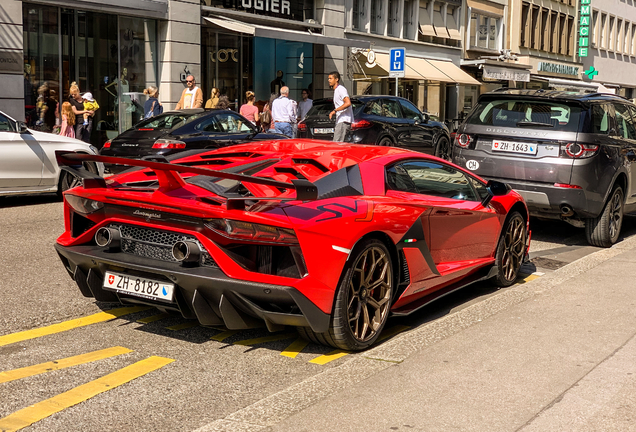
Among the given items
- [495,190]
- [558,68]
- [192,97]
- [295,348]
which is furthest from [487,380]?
[558,68]

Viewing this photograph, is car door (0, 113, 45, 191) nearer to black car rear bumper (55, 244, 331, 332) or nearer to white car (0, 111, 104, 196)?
white car (0, 111, 104, 196)

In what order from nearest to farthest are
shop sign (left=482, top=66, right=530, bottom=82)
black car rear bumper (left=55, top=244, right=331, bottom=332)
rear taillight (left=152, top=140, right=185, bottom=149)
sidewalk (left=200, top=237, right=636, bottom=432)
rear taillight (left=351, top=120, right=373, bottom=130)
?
sidewalk (left=200, top=237, right=636, bottom=432)
black car rear bumper (left=55, top=244, right=331, bottom=332)
rear taillight (left=152, top=140, right=185, bottom=149)
rear taillight (left=351, top=120, right=373, bottom=130)
shop sign (left=482, top=66, right=530, bottom=82)

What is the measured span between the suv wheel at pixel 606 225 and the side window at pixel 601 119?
729 mm

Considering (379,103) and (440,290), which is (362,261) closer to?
(440,290)

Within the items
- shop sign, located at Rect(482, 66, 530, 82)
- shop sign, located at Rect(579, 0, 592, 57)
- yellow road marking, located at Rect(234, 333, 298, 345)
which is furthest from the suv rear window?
shop sign, located at Rect(579, 0, 592, 57)

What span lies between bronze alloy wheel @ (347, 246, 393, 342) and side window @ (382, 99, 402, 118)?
1403 cm

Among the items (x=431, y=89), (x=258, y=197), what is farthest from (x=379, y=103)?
(x=431, y=89)

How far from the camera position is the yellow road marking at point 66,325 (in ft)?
17.2

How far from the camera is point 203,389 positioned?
439 cm

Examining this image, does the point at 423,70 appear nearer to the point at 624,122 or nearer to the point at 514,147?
the point at 624,122

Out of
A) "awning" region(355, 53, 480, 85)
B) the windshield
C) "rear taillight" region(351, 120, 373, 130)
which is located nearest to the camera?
the windshield

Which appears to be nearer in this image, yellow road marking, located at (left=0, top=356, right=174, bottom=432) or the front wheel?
yellow road marking, located at (left=0, top=356, right=174, bottom=432)

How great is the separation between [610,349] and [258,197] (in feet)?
7.86

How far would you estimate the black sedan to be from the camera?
14.0 meters
